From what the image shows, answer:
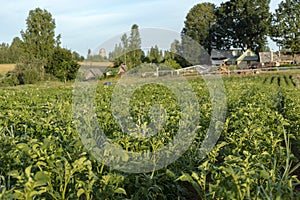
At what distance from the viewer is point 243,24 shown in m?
56.3

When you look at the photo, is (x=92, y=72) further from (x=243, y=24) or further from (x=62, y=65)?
(x=243, y=24)

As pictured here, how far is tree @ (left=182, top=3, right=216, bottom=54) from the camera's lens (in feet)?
196

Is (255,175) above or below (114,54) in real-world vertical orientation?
below

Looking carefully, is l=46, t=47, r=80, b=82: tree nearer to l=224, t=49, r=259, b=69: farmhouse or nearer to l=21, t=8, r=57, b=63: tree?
l=21, t=8, r=57, b=63: tree

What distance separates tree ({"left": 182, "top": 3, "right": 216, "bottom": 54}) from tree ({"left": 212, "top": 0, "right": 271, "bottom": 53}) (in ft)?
3.99

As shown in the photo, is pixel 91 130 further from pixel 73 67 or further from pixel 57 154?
pixel 73 67

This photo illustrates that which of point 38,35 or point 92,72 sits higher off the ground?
point 38,35

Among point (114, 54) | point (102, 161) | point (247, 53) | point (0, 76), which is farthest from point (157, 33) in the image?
point (247, 53)

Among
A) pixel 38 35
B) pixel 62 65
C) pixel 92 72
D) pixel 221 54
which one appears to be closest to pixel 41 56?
pixel 38 35

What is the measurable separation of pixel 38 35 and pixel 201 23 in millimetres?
26123

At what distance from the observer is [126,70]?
1016 centimetres

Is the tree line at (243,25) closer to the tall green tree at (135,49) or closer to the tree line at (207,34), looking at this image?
the tree line at (207,34)

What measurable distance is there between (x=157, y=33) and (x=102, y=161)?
329 centimetres

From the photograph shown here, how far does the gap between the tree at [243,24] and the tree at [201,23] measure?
1.22m
